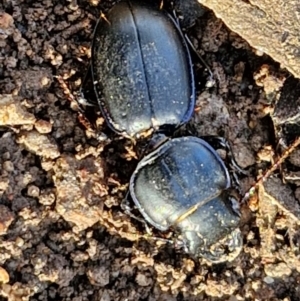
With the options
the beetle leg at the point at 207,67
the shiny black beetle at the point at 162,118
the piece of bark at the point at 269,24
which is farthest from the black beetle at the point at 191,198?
the piece of bark at the point at 269,24

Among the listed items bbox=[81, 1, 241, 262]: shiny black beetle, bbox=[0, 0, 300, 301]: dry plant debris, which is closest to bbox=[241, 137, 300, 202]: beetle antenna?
bbox=[0, 0, 300, 301]: dry plant debris

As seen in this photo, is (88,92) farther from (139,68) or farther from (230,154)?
(230,154)

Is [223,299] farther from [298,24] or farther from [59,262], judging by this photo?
[298,24]

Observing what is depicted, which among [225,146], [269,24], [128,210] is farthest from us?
[225,146]

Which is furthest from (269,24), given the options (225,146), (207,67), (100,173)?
(100,173)

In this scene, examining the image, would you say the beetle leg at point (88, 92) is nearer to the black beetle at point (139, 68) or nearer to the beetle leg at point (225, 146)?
the black beetle at point (139, 68)

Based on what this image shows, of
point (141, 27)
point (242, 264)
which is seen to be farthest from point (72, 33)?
point (242, 264)

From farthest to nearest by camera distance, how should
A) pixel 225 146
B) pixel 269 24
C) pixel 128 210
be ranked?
pixel 225 146
pixel 128 210
pixel 269 24

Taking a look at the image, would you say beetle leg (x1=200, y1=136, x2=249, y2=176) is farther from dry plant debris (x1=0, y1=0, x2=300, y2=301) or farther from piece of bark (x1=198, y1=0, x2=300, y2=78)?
piece of bark (x1=198, y1=0, x2=300, y2=78)

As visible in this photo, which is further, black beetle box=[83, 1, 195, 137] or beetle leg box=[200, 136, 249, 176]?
beetle leg box=[200, 136, 249, 176]
